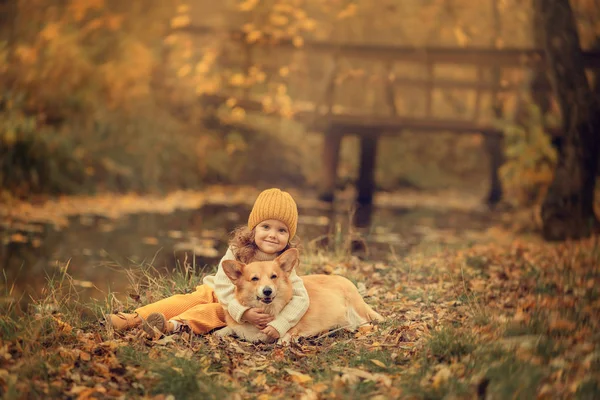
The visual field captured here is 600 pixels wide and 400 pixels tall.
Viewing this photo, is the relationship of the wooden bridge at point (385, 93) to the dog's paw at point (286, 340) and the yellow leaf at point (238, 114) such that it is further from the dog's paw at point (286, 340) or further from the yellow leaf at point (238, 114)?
the dog's paw at point (286, 340)

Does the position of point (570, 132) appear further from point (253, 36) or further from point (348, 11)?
point (253, 36)

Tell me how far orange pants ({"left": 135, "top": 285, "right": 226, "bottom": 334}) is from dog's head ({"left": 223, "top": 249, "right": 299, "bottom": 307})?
407 millimetres

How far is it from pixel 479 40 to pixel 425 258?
1562 centimetres

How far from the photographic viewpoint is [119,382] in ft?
15.1

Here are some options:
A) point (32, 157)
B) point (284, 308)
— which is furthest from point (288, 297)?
point (32, 157)

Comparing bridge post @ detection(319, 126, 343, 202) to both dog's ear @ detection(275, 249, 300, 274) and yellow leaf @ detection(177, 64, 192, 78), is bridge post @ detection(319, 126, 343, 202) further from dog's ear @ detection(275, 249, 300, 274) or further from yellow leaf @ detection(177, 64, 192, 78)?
dog's ear @ detection(275, 249, 300, 274)

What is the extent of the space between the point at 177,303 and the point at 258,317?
2.60 ft

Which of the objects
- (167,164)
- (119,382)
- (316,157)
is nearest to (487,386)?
(119,382)

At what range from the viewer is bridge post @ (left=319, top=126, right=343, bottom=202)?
729 inches

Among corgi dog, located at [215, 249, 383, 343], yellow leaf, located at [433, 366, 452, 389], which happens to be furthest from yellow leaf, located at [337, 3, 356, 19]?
yellow leaf, located at [433, 366, 452, 389]

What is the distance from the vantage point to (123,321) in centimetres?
548

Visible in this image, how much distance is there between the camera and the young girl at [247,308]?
538cm

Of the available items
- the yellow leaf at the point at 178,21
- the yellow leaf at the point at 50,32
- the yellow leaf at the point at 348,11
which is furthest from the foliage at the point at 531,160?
the yellow leaf at the point at 50,32

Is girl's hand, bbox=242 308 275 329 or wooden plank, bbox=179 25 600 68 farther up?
wooden plank, bbox=179 25 600 68
